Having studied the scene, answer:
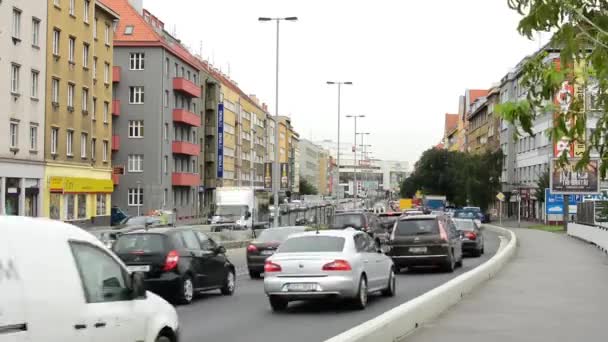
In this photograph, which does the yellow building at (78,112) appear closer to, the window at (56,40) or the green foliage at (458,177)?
the window at (56,40)

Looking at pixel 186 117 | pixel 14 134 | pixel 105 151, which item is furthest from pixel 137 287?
pixel 186 117

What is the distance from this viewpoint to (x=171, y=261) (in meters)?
16.1

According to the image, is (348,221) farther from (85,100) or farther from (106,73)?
(106,73)

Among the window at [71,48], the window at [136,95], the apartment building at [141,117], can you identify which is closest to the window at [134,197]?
the apartment building at [141,117]

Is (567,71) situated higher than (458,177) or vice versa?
(458,177)

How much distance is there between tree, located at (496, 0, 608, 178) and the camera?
485 cm

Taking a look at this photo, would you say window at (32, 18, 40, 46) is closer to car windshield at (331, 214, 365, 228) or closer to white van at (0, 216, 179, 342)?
car windshield at (331, 214, 365, 228)

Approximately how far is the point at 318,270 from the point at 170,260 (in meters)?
3.15

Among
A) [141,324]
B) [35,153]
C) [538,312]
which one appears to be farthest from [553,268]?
[35,153]

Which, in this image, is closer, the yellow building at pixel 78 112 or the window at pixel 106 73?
the yellow building at pixel 78 112

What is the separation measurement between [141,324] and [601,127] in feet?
12.7

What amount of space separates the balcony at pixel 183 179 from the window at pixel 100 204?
16.5m

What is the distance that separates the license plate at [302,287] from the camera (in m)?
14.6

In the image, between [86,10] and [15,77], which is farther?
[86,10]
